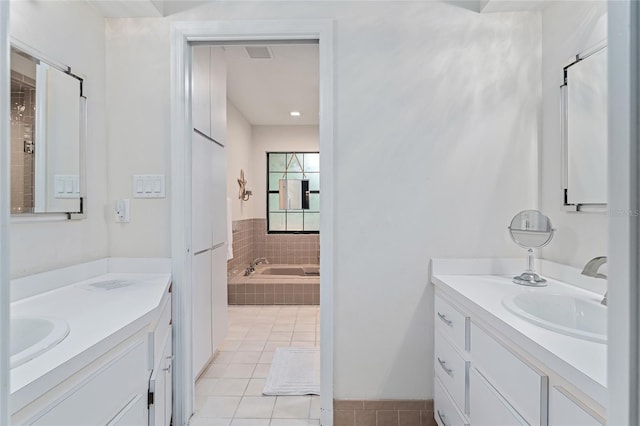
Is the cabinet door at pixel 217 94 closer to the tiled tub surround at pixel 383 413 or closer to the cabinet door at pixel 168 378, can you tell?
the cabinet door at pixel 168 378

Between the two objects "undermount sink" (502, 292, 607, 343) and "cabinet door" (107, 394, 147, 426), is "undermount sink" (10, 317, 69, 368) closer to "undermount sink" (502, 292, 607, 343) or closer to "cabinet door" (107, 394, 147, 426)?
"cabinet door" (107, 394, 147, 426)

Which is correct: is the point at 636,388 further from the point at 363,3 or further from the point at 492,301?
the point at 363,3

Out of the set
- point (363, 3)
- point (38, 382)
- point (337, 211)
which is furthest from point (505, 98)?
point (38, 382)

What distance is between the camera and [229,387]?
7.60 feet

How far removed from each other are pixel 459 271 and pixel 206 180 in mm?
1634

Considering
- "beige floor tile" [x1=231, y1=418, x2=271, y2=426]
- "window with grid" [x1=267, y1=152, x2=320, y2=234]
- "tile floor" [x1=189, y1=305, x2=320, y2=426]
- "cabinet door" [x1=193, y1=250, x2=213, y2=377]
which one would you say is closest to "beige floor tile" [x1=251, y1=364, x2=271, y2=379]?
"tile floor" [x1=189, y1=305, x2=320, y2=426]

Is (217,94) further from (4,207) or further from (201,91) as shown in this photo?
(4,207)

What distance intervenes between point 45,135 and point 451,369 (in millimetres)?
2048

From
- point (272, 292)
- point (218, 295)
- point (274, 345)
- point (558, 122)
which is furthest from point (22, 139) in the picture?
point (272, 292)

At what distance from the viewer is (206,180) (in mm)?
2373

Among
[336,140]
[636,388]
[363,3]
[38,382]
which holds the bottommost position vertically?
[38,382]

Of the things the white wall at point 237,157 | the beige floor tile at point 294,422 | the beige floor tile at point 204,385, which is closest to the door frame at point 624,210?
the beige floor tile at point 294,422

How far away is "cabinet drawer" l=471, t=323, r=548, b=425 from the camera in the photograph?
38.3 inches

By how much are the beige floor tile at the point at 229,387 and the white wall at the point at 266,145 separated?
11.3 ft
